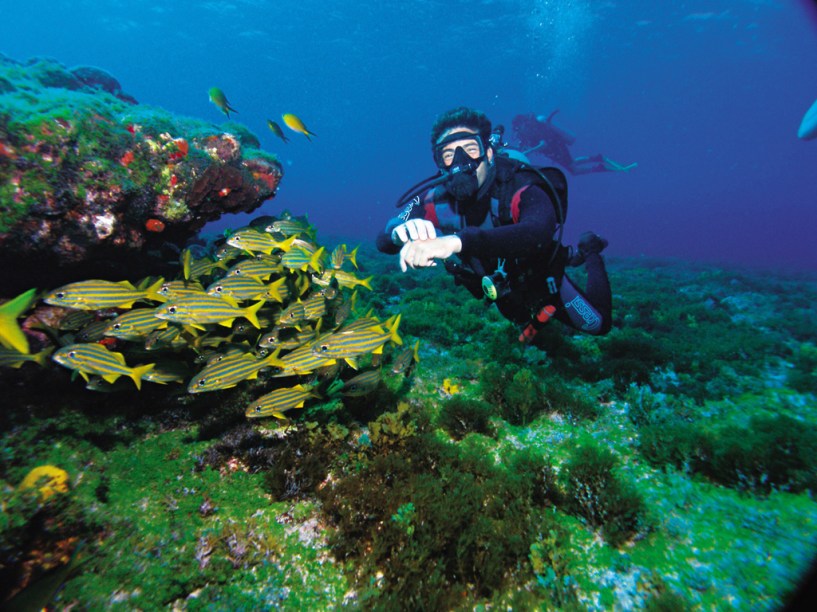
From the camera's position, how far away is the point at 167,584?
2.62m

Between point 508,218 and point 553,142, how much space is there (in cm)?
2591

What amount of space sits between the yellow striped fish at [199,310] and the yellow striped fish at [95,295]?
48 centimetres

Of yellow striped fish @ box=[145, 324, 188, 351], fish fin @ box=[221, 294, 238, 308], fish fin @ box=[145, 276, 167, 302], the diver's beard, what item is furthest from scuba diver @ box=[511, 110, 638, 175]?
yellow striped fish @ box=[145, 324, 188, 351]

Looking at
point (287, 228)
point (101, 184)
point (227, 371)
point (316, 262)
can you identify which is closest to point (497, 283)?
point (316, 262)

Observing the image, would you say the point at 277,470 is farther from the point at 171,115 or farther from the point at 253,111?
the point at 253,111

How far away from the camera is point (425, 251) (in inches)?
128

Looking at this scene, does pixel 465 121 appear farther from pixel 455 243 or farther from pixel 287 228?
pixel 287 228

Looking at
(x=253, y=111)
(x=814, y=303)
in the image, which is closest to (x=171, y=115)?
(x=814, y=303)

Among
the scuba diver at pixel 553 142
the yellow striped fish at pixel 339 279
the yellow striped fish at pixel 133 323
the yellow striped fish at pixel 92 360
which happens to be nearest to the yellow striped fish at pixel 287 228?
the yellow striped fish at pixel 339 279

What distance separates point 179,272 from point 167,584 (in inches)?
167

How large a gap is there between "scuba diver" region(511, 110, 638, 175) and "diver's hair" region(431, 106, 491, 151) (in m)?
22.2

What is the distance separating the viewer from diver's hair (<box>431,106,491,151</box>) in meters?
5.38

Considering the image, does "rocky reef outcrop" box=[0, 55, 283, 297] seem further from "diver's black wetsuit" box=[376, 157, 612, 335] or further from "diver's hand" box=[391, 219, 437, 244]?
"diver's hand" box=[391, 219, 437, 244]

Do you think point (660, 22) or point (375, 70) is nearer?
point (660, 22)
